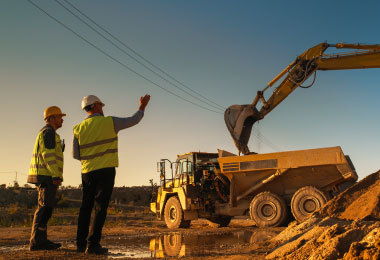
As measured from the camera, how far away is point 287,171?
37.9 ft

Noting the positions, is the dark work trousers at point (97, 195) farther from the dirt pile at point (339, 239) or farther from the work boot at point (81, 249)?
the dirt pile at point (339, 239)

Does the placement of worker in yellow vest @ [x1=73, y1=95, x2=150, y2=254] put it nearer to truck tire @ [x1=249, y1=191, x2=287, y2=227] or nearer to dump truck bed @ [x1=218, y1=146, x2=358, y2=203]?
dump truck bed @ [x1=218, y1=146, x2=358, y2=203]

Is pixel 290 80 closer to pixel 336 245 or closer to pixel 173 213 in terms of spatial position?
pixel 173 213

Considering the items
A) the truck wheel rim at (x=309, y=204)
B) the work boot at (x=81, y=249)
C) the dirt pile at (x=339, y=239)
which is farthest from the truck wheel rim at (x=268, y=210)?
the work boot at (x=81, y=249)

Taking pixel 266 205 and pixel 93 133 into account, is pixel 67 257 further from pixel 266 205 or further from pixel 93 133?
pixel 266 205

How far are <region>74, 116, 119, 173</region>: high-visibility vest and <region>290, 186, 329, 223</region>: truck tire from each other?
7001mm

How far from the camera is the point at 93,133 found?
569 centimetres

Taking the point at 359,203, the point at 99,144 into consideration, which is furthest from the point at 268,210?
the point at 99,144

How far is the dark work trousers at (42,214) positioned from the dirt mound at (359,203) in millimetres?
5603

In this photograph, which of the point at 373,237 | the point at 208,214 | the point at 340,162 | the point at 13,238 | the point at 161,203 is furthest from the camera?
the point at 161,203

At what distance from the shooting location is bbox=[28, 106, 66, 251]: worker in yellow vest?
20.2 feet

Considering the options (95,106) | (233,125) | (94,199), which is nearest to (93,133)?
(95,106)

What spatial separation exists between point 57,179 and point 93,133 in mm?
1140

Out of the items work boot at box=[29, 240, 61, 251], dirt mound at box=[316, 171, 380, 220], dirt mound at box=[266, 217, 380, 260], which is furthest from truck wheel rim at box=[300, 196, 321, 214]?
work boot at box=[29, 240, 61, 251]
